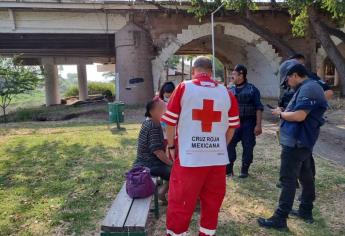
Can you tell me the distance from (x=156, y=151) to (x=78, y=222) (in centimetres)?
125

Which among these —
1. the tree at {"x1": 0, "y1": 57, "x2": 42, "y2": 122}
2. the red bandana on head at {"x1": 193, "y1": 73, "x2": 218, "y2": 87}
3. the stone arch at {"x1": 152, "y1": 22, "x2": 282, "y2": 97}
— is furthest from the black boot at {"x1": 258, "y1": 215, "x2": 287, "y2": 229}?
the stone arch at {"x1": 152, "y1": 22, "x2": 282, "y2": 97}

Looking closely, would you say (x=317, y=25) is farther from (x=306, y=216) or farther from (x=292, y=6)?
(x=306, y=216)

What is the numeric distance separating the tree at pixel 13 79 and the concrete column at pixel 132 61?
396 cm

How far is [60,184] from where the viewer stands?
5914 mm

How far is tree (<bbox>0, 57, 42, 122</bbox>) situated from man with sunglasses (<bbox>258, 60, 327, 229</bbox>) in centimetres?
1458

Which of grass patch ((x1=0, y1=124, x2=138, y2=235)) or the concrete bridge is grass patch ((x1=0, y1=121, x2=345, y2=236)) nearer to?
grass patch ((x1=0, y1=124, x2=138, y2=235))

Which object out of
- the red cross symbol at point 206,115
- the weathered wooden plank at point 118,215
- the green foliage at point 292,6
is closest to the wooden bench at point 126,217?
the weathered wooden plank at point 118,215

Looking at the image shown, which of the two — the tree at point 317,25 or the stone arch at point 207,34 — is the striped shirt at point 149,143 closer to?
the tree at point 317,25

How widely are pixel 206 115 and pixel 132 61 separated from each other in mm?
A: 15394

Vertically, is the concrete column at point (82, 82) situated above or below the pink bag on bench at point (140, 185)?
above

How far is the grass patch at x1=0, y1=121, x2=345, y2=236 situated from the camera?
4355 millimetres

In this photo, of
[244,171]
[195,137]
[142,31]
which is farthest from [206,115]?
[142,31]

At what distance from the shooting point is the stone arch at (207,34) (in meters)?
18.9

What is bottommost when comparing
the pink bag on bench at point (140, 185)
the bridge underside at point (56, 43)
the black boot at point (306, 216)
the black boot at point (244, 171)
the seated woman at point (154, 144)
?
the black boot at point (306, 216)
